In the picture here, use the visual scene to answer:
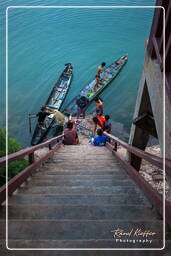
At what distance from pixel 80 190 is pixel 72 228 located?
4.30ft

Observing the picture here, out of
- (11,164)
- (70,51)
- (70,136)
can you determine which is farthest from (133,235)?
(70,51)

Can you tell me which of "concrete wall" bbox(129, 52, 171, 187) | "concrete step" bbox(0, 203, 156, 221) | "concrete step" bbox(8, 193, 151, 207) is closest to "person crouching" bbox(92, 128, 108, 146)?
"concrete wall" bbox(129, 52, 171, 187)

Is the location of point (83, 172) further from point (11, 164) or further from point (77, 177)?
point (11, 164)

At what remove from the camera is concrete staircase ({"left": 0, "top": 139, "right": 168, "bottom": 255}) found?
1892 mm

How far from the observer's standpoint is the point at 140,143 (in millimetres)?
5887

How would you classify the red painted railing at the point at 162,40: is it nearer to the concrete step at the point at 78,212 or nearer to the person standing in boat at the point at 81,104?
the concrete step at the point at 78,212

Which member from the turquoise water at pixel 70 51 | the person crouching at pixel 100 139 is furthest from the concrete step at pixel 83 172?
the turquoise water at pixel 70 51

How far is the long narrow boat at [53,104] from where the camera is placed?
11719 millimetres

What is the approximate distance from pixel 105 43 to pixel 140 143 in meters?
14.7

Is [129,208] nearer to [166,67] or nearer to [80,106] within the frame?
[166,67]

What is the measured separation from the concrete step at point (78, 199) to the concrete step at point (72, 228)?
22.9 inches

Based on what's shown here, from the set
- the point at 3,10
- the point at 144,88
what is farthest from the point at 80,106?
the point at 3,10

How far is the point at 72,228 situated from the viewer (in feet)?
6.95

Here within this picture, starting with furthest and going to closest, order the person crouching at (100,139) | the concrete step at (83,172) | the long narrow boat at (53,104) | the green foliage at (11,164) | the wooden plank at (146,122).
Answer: the long narrow boat at (53,104) → the green foliage at (11,164) → the person crouching at (100,139) → the wooden plank at (146,122) → the concrete step at (83,172)
